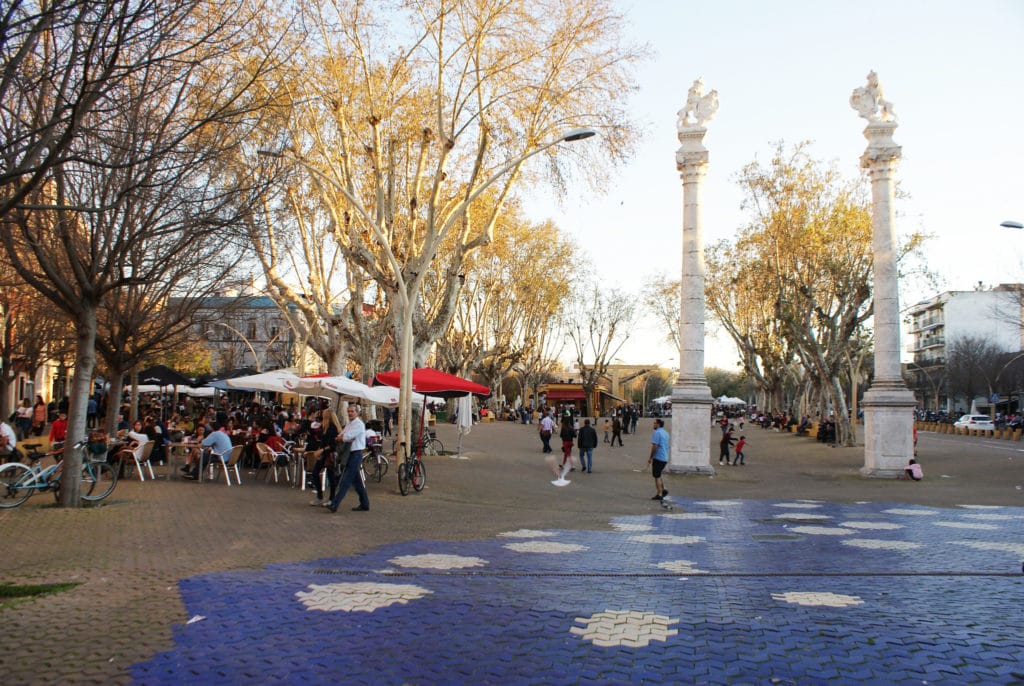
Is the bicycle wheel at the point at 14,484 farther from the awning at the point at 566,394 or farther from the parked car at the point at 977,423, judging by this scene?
the awning at the point at 566,394

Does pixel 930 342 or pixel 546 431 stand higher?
pixel 930 342

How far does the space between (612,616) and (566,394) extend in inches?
2822

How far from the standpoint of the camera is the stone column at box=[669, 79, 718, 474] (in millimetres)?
23375

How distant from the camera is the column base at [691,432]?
23281mm

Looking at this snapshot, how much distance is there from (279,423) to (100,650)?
22820 mm

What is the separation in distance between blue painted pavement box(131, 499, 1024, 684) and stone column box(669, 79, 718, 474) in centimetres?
1191

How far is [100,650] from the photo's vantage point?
5758 mm

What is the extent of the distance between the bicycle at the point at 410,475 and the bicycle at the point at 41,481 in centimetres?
523

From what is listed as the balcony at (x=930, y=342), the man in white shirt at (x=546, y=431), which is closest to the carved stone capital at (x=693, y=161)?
the man in white shirt at (x=546, y=431)

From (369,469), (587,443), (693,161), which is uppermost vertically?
(693,161)

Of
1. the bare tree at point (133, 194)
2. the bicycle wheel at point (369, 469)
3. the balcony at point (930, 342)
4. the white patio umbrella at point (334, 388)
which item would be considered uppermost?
the balcony at point (930, 342)

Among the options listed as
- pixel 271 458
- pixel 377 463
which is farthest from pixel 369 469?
pixel 271 458

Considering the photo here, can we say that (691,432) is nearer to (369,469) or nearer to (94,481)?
(369,469)

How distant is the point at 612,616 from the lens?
6867mm
